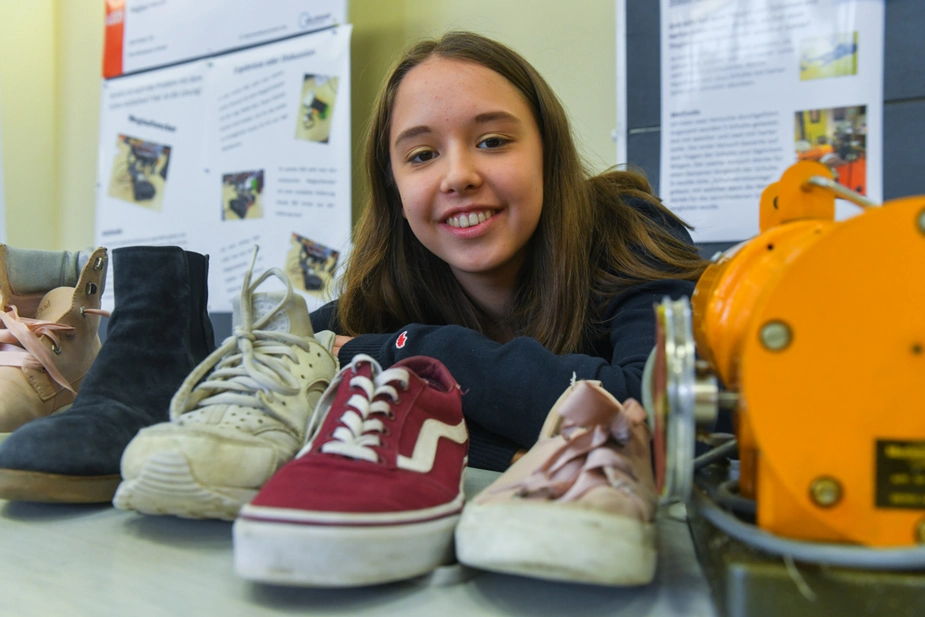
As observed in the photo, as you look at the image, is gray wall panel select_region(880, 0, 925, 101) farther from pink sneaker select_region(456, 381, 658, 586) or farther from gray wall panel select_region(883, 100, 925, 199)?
pink sneaker select_region(456, 381, 658, 586)

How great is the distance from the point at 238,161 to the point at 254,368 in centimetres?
123

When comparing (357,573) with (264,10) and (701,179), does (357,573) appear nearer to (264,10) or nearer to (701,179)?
(701,179)

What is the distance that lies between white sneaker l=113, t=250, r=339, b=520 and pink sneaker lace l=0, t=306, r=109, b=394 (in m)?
0.27

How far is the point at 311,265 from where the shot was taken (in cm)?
147

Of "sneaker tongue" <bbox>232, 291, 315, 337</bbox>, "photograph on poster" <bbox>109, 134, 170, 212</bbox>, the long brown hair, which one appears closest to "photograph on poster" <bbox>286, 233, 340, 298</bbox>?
the long brown hair

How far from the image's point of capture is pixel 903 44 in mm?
1002

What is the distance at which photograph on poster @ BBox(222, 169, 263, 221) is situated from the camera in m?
1.55

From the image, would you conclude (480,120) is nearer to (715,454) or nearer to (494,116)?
(494,116)

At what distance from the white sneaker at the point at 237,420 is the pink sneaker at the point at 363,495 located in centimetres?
4

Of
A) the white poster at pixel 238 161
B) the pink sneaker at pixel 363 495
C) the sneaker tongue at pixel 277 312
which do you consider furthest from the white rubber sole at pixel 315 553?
the white poster at pixel 238 161

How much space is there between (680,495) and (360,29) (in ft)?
4.47

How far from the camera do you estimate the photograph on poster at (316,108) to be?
55.7 inches

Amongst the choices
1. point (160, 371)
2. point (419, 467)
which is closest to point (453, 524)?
point (419, 467)

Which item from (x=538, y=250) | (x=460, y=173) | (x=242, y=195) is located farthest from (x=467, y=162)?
(x=242, y=195)
